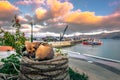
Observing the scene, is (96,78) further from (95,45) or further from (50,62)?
(95,45)

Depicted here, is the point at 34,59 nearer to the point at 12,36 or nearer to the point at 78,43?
the point at 12,36

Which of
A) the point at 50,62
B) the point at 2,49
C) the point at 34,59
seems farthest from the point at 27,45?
the point at 2,49

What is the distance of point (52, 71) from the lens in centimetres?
347

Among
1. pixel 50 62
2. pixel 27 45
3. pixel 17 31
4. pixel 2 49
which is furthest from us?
pixel 2 49

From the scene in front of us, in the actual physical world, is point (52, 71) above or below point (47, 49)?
below

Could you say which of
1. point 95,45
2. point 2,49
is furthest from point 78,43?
point 2,49

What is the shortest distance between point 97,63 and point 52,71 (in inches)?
150

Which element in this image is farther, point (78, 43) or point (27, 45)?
point (78, 43)

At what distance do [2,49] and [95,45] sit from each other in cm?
14688

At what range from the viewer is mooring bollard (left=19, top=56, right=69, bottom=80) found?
11.3ft

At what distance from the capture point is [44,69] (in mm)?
3438

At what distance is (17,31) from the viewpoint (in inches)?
270

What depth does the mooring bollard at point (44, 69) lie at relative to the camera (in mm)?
3436

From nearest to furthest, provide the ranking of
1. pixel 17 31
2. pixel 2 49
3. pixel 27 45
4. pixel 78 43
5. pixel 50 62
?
pixel 50 62
pixel 27 45
pixel 17 31
pixel 2 49
pixel 78 43
